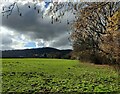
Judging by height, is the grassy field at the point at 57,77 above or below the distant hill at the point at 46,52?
below

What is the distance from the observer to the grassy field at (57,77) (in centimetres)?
736

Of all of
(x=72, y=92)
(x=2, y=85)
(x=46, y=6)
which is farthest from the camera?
(x=2, y=85)

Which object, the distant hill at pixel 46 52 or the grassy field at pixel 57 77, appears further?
the distant hill at pixel 46 52

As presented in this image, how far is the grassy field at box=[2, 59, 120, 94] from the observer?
736 cm

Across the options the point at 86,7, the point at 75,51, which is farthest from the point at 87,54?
the point at 86,7

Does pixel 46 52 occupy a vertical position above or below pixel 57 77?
above

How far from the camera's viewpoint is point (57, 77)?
9.59 metres

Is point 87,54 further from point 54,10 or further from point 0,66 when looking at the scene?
point 54,10

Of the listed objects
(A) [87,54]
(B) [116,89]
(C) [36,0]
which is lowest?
(B) [116,89]

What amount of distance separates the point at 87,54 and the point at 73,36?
124 centimetres

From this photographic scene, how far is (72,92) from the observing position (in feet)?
22.8

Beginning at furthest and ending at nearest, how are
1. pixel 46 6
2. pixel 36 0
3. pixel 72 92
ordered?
pixel 72 92
pixel 46 6
pixel 36 0

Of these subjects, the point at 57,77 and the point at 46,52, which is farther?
the point at 57,77

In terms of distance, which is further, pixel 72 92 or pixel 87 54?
pixel 87 54
